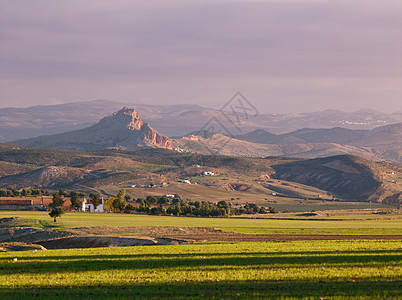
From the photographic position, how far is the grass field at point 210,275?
28547 mm

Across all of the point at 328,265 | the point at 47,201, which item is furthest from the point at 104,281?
the point at 47,201

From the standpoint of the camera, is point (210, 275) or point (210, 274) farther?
point (210, 274)

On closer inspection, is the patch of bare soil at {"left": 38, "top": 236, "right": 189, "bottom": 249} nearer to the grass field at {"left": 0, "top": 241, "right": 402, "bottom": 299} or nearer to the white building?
the grass field at {"left": 0, "top": 241, "right": 402, "bottom": 299}

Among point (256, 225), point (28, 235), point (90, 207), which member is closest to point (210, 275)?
point (28, 235)

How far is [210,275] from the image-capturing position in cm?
3328

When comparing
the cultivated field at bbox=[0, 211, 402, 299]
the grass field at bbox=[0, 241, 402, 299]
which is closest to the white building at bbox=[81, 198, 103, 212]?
the cultivated field at bbox=[0, 211, 402, 299]

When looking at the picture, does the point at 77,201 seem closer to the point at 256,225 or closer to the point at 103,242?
the point at 256,225

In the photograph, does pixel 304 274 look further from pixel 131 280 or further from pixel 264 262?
pixel 131 280

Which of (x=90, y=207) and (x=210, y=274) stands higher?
(x=210, y=274)

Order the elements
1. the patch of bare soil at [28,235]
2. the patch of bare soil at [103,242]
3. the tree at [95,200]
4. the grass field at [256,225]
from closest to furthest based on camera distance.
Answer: the patch of bare soil at [103,242] < the patch of bare soil at [28,235] < the grass field at [256,225] < the tree at [95,200]

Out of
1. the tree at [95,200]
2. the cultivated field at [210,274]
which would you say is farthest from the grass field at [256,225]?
the tree at [95,200]

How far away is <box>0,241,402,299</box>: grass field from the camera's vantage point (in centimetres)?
2855

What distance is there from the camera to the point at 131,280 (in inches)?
1265

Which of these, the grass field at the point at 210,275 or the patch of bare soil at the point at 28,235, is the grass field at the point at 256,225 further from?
the grass field at the point at 210,275
